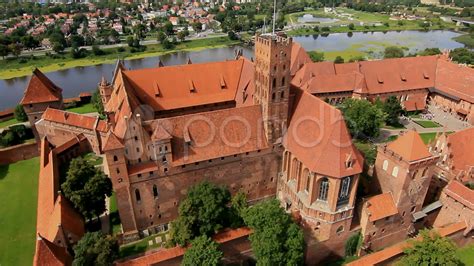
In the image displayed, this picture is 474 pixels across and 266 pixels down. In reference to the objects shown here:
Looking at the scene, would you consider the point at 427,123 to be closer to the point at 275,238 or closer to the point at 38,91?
the point at 275,238

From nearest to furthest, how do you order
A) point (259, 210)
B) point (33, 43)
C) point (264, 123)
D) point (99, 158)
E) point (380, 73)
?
point (259, 210), point (264, 123), point (99, 158), point (380, 73), point (33, 43)

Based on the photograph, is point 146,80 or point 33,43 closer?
point 146,80

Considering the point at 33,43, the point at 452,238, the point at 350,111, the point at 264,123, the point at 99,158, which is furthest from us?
the point at 33,43

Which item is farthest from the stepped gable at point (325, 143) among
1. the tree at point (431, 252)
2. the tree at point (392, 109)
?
the tree at point (392, 109)

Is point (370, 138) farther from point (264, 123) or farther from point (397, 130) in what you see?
point (264, 123)

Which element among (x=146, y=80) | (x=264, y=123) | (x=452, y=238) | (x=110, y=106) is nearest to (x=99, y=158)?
(x=110, y=106)

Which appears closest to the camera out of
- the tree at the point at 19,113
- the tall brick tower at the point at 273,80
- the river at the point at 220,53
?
the tall brick tower at the point at 273,80

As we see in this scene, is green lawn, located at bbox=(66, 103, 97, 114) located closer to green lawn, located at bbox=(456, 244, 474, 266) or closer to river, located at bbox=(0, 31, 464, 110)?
river, located at bbox=(0, 31, 464, 110)

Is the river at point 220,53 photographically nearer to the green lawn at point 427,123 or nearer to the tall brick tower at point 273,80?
the green lawn at point 427,123
